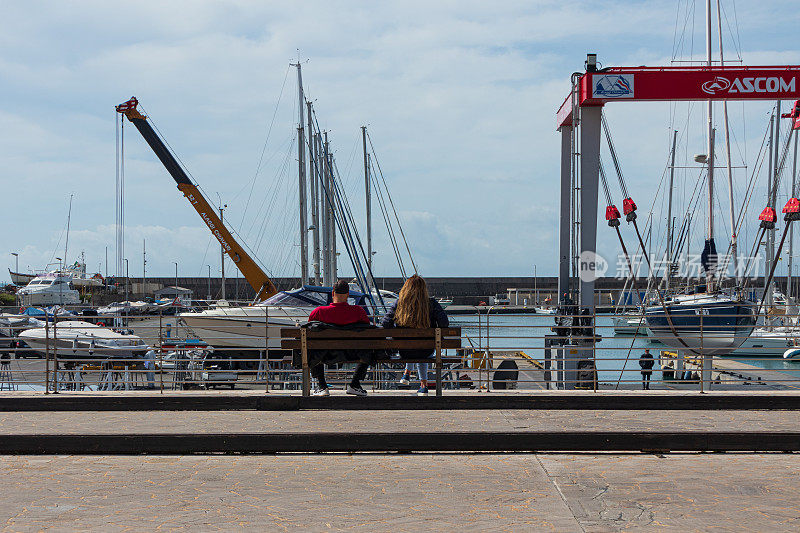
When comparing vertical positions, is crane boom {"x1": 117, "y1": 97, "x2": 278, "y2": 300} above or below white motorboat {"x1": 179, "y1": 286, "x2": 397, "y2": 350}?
above

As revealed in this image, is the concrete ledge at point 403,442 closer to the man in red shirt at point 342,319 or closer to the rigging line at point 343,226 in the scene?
the man in red shirt at point 342,319

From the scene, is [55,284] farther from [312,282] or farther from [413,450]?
[413,450]

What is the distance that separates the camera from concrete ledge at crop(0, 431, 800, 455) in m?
7.67

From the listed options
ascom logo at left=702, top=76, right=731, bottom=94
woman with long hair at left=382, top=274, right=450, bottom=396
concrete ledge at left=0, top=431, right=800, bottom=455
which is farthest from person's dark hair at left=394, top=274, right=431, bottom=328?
ascom logo at left=702, top=76, right=731, bottom=94

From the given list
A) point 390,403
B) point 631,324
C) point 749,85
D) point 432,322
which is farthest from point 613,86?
point 390,403

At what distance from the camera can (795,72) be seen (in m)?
16.7

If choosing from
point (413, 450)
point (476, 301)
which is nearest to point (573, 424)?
point (413, 450)

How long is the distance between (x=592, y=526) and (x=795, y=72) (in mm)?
14702

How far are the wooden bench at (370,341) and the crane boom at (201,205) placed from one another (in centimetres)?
2425

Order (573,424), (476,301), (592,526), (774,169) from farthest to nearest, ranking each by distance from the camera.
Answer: (476,301), (774,169), (573,424), (592,526)

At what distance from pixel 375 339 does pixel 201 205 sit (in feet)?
86.6

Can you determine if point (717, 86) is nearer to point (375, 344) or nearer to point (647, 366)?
point (647, 366)

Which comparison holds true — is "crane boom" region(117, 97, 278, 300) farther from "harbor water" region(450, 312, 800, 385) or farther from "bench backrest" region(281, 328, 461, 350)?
"bench backrest" region(281, 328, 461, 350)

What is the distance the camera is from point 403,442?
304 inches
